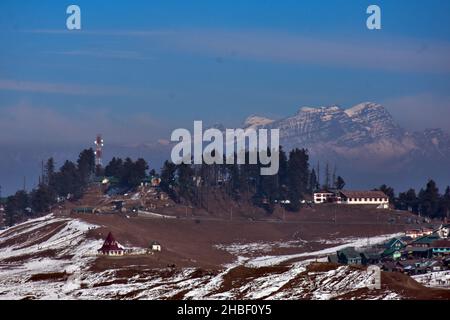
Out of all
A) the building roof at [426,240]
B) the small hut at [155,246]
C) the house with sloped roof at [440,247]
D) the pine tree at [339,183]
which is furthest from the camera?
the pine tree at [339,183]

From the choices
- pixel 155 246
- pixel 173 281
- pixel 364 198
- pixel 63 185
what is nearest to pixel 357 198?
pixel 364 198

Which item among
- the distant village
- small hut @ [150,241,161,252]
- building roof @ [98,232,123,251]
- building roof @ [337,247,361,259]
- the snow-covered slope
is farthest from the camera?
building roof @ [337,247,361,259]

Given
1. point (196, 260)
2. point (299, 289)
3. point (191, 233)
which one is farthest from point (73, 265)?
point (191, 233)

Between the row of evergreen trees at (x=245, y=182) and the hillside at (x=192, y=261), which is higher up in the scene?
the row of evergreen trees at (x=245, y=182)

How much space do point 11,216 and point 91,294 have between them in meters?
89.9

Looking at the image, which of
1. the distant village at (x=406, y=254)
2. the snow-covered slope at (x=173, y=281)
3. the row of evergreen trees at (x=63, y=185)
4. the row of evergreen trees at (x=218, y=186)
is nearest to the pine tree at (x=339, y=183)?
the row of evergreen trees at (x=218, y=186)

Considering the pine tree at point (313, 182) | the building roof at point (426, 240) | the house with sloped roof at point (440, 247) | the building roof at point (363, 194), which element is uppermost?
the pine tree at point (313, 182)

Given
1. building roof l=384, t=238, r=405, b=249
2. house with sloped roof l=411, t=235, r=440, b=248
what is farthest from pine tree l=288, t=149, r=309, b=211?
house with sloped roof l=411, t=235, r=440, b=248

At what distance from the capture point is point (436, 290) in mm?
76250

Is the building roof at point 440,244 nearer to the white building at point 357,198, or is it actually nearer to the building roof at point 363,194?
the white building at point 357,198

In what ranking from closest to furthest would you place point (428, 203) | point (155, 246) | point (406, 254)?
point (155, 246), point (406, 254), point (428, 203)

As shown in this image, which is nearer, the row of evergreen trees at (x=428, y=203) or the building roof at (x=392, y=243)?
the building roof at (x=392, y=243)

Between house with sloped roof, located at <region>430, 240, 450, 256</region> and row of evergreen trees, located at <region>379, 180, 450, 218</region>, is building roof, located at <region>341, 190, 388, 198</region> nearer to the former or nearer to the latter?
row of evergreen trees, located at <region>379, 180, 450, 218</region>

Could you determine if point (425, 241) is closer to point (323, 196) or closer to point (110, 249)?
point (110, 249)
